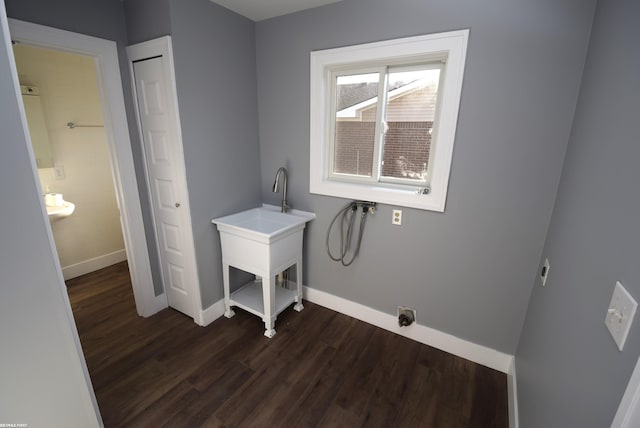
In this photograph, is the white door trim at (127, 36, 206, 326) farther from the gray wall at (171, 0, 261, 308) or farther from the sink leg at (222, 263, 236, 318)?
the sink leg at (222, 263, 236, 318)

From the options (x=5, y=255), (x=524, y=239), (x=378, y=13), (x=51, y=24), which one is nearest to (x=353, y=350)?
(x=524, y=239)

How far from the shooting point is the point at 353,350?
80.1 inches

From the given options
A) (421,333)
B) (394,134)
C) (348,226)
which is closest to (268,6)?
(394,134)

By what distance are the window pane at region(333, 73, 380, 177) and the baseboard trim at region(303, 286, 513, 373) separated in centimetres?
115

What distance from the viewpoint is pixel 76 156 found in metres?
2.88

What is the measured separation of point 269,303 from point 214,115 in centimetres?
151

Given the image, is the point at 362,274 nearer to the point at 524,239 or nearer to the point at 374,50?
the point at 524,239

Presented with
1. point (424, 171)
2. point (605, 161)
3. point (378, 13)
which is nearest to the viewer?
point (605, 161)

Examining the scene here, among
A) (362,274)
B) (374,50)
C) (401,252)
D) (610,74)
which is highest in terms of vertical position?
(374,50)

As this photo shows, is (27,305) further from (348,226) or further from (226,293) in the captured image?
(348,226)

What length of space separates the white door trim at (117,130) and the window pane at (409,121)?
1.96 meters

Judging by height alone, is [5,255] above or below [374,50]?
below

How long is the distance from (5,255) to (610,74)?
2294 millimetres

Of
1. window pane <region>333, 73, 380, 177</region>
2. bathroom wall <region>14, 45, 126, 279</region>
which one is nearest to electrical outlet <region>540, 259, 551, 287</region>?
window pane <region>333, 73, 380, 177</region>
